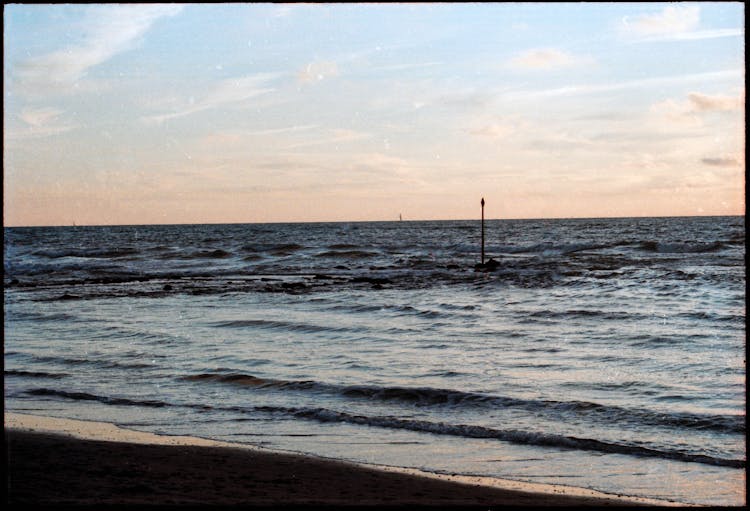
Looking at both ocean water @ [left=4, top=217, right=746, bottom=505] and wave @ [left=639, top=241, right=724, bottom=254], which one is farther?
wave @ [left=639, top=241, right=724, bottom=254]

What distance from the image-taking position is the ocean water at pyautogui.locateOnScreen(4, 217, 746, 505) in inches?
265

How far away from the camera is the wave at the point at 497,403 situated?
759cm

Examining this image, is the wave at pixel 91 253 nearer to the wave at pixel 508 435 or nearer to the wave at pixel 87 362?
the wave at pixel 87 362

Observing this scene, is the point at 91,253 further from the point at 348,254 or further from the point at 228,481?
the point at 228,481

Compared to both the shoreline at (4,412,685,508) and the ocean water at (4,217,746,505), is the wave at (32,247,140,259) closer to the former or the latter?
the ocean water at (4,217,746,505)

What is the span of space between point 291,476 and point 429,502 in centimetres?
109

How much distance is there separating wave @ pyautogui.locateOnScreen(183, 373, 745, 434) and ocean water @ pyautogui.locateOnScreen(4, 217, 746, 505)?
31mm

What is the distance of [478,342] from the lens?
12672 mm

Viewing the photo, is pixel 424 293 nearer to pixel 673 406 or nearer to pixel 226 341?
pixel 226 341

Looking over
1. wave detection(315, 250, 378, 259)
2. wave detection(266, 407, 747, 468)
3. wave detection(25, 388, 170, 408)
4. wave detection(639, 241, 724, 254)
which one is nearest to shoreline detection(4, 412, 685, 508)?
wave detection(266, 407, 747, 468)

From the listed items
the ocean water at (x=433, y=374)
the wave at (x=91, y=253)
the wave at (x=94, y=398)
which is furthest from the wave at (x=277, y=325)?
the wave at (x=91, y=253)

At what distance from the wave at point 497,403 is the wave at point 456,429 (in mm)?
795

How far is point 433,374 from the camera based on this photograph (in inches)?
393

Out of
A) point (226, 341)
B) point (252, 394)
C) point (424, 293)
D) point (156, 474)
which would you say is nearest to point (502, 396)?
point (252, 394)
